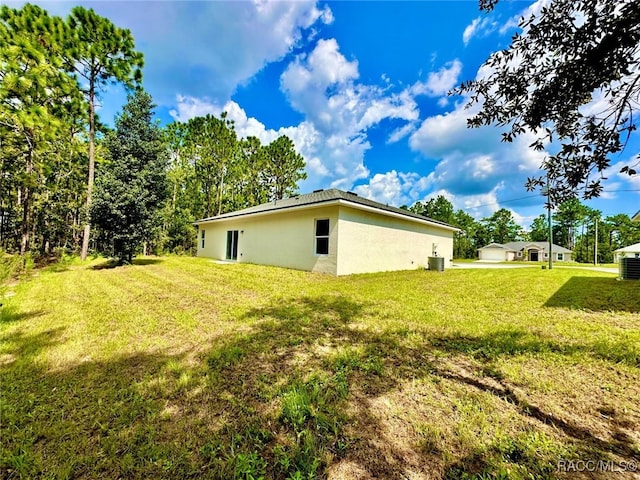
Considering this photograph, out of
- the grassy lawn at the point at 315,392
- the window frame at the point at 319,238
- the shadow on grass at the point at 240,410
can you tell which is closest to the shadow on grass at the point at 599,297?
the grassy lawn at the point at 315,392

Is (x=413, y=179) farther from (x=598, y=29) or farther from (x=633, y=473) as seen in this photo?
(x=633, y=473)

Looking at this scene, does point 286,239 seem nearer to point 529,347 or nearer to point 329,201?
point 329,201

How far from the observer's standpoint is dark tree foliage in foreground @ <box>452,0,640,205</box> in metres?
2.16

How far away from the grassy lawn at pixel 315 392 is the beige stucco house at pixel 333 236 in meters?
5.03

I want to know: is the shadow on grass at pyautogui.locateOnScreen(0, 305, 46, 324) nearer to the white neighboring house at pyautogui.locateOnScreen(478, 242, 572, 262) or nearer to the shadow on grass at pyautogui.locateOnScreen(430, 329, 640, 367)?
the shadow on grass at pyautogui.locateOnScreen(430, 329, 640, 367)

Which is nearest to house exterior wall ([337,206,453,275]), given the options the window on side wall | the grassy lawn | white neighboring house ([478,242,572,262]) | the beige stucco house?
the beige stucco house

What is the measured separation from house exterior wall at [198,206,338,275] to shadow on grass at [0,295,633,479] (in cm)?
639

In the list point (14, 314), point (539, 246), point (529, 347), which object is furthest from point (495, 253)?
point (14, 314)

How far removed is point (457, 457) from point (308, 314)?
328 cm

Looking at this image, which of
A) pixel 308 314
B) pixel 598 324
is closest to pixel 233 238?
pixel 308 314

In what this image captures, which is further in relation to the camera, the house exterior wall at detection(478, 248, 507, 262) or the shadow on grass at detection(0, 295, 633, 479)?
the house exterior wall at detection(478, 248, 507, 262)

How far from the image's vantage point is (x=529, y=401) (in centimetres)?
218

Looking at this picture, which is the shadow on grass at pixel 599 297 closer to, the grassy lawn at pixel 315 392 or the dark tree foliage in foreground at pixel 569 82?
the grassy lawn at pixel 315 392

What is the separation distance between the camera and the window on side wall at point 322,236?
9.89m
